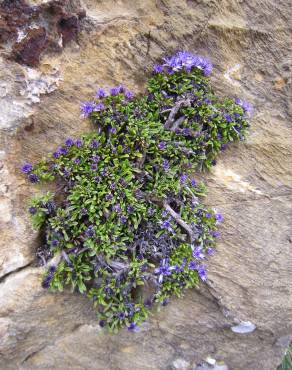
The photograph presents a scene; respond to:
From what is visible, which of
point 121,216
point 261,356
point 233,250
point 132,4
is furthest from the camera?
point 261,356

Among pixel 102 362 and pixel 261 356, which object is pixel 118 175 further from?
pixel 261 356

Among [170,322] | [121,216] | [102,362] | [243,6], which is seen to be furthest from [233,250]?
[243,6]

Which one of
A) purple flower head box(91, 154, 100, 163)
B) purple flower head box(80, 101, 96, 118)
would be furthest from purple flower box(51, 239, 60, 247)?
purple flower head box(80, 101, 96, 118)

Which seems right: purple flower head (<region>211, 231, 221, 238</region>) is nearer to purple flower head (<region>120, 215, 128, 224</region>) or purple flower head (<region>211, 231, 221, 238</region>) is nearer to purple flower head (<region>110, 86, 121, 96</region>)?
purple flower head (<region>120, 215, 128, 224</region>)

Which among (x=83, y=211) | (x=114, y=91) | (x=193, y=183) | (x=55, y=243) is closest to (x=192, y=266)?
(x=193, y=183)

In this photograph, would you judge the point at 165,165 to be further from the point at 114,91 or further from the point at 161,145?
the point at 114,91

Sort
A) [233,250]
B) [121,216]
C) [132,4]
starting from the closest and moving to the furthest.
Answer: [121,216], [132,4], [233,250]
